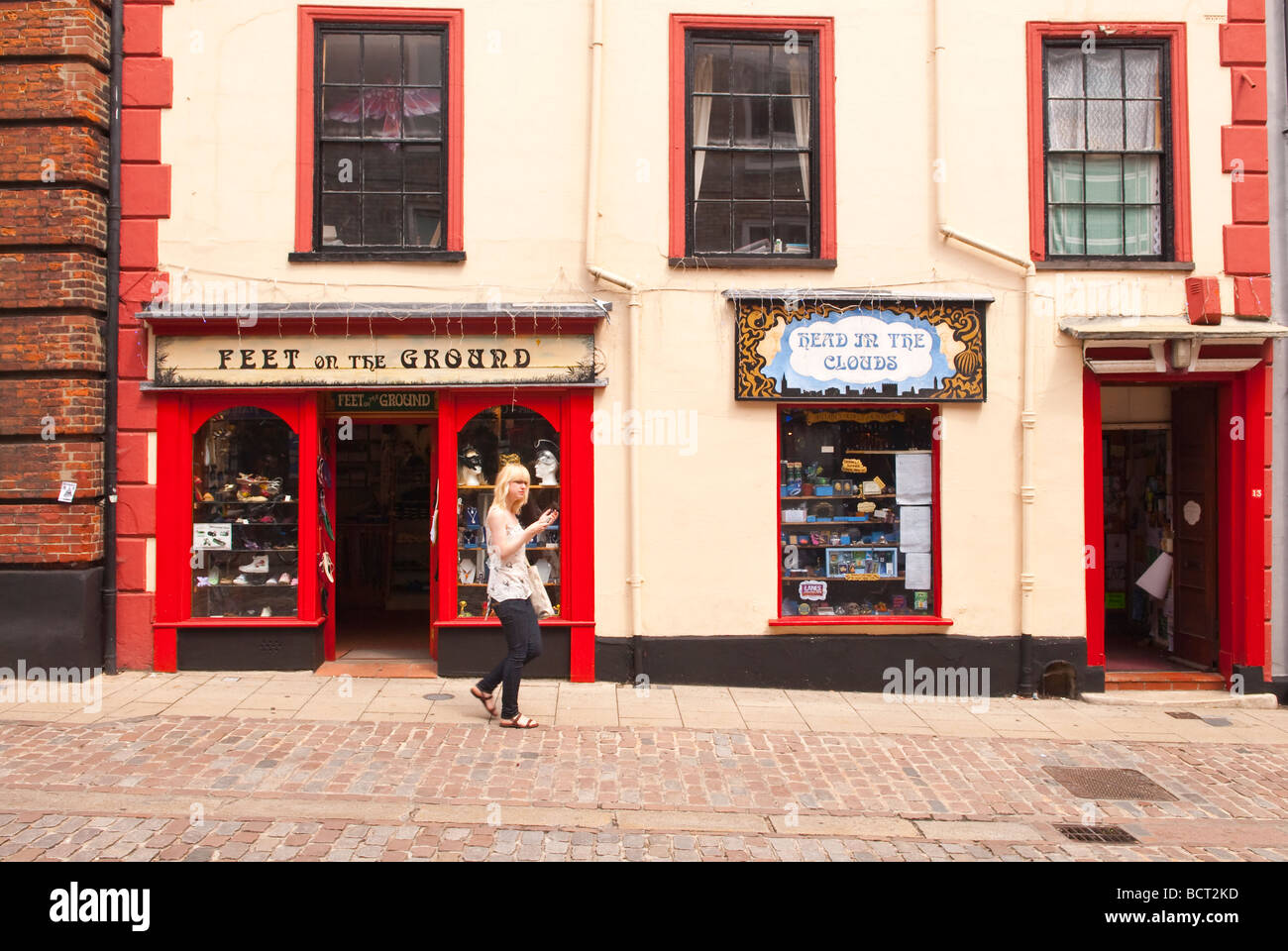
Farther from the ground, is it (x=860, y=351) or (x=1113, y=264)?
(x=1113, y=264)

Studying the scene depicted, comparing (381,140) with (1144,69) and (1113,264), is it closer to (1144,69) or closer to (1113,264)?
(1113,264)

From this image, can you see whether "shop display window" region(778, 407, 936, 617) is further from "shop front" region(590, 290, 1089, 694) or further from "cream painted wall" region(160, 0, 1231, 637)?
"cream painted wall" region(160, 0, 1231, 637)

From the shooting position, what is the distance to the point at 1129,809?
630 centimetres

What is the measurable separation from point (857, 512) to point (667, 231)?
322cm

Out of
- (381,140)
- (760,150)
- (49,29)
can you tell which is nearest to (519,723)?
(381,140)

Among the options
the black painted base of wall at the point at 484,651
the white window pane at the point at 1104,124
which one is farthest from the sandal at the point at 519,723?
the white window pane at the point at 1104,124

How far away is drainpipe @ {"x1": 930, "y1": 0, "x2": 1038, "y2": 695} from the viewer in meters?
8.98

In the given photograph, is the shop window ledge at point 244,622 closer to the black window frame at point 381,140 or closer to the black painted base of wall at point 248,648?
the black painted base of wall at point 248,648

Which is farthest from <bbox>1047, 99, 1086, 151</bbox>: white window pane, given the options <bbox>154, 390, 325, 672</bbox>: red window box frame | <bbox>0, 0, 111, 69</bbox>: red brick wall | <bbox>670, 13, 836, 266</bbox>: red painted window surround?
<bbox>0, 0, 111, 69</bbox>: red brick wall

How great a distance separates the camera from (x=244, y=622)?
9.02 metres

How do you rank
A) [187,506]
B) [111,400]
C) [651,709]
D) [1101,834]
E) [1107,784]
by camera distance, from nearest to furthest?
[1101,834] < [1107,784] < [651,709] < [111,400] < [187,506]

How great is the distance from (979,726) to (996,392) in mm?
3062

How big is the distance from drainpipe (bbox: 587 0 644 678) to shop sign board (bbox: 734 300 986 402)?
973mm

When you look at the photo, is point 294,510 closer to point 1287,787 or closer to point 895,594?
point 895,594
